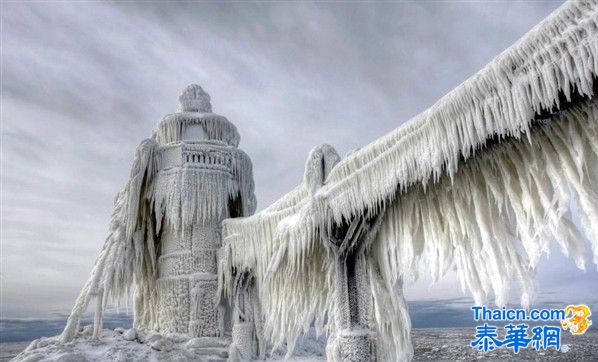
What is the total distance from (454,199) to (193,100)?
45.2ft

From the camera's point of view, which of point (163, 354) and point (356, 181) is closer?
point (356, 181)

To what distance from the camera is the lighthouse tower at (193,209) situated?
15.3m

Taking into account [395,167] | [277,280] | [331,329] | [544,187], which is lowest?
[331,329]

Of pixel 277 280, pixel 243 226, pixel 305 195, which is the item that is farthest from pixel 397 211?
pixel 243 226

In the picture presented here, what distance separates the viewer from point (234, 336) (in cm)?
1483

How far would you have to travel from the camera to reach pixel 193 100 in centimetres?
1759

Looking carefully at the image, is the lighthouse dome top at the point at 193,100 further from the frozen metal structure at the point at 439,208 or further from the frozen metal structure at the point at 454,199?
the frozen metal structure at the point at 454,199

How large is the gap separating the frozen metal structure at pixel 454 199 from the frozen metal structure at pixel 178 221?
7.09m

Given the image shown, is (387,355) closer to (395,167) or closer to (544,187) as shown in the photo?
(395,167)

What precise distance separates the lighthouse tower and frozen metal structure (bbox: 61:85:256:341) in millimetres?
31

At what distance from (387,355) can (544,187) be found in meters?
3.88

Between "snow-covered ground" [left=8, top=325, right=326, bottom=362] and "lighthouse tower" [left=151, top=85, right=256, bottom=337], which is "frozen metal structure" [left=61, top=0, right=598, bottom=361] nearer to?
"snow-covered ground" [left=8, top=325, right=326, bottom=362]

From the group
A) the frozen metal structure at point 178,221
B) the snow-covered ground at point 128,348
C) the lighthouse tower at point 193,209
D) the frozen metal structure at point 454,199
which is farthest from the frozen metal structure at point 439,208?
the lighthouse tower at point 193,209

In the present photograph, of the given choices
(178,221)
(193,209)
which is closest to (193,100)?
(193,209)
